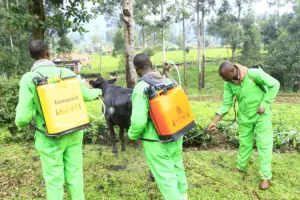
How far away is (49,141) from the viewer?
2.81 m

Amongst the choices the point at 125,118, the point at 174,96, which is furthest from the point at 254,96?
the point at 125,118

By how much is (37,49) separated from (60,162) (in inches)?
48.9

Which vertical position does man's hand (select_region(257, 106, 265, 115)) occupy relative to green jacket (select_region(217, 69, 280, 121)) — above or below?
below

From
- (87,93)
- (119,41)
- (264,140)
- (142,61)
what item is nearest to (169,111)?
(142,61)

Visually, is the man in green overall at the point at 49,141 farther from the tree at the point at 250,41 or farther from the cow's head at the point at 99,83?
the tree at the point at 250,41

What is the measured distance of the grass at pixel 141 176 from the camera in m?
3.69

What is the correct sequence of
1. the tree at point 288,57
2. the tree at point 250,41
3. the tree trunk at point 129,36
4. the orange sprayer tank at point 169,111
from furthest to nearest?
the tree at point 250,41 < the tree at point 288,57 < the tree trunk at point 129,36 < the orange sprayer tank at point 169,111

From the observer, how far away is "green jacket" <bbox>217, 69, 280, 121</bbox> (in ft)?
11.8

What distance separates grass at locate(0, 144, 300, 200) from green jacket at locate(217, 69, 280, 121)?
102 cm

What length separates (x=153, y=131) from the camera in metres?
2.84

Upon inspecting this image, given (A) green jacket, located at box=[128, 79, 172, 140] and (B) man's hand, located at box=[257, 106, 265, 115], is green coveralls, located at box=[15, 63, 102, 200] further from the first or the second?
(B) man's hand, located at box=[257, 106, 265, 115]

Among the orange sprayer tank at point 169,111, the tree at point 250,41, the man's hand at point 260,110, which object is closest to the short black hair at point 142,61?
the orange sprayer tank at point 169,111

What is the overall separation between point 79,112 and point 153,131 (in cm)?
84

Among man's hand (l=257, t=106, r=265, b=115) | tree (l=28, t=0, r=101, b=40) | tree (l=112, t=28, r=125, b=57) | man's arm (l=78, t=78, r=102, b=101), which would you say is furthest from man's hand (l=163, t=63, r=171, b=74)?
tree (l=112, t=28, r=125, b=57)
